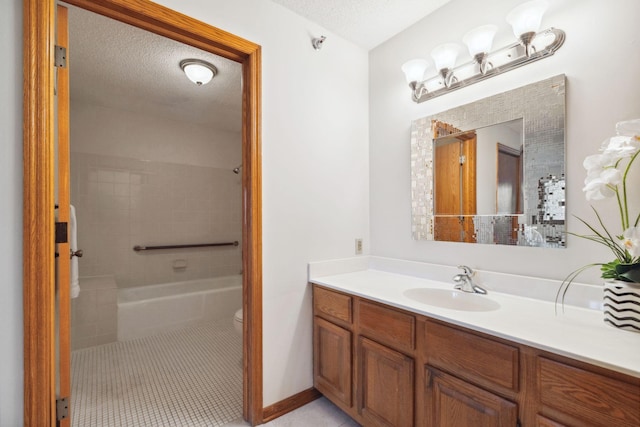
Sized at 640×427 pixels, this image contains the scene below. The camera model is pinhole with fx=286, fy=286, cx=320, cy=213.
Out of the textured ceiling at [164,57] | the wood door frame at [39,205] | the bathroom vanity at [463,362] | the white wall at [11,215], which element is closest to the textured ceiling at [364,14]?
the textured ceiling at [164,57]

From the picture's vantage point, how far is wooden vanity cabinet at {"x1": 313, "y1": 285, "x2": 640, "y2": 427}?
803 mm

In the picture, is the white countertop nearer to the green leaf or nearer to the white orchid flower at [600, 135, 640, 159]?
the green leaf

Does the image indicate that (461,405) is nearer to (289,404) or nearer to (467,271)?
(467,271)

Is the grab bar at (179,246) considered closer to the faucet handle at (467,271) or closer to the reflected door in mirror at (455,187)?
the reflected door in mirror at (455,187)

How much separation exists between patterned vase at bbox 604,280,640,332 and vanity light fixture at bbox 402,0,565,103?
1.04 m

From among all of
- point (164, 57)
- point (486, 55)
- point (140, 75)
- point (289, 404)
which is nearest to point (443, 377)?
point (289, 404)

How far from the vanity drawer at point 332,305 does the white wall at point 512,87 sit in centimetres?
58

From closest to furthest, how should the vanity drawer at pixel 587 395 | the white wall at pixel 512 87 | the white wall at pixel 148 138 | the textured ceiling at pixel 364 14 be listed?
the vanity drawer at pixel 587 395
the white wall at pixel 512 87
the textured ceiling at pixel 364 14
the white wall at pixel 148 138

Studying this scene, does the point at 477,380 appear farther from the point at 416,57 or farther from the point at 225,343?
the point at 225,343

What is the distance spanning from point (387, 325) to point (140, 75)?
274 cm

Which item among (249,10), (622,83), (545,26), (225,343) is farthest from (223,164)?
(622,83)

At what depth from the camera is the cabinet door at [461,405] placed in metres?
0.97

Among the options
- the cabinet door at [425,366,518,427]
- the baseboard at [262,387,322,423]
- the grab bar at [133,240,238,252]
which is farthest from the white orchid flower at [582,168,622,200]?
the grab bar at [133,240,238,252]

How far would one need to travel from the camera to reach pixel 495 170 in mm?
1505
